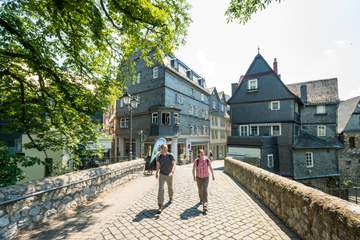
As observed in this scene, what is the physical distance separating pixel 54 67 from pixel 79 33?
175cm

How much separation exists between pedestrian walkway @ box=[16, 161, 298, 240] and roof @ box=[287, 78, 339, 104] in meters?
27.4

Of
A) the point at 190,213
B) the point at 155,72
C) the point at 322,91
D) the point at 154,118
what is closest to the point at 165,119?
the point at 154,118

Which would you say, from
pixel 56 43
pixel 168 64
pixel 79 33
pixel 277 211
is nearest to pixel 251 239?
pixel 277 211

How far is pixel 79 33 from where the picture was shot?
26.0ft

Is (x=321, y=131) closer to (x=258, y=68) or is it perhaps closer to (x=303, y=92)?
(x=303, y=92)

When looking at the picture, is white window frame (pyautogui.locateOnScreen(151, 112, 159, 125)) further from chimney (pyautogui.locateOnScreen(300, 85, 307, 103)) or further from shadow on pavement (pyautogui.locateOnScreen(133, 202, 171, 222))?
chimney (pyautogui.locateOnScreen(300, 85, 307, 103))

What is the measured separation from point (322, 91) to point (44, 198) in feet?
113

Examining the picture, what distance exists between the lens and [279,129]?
23.2 meters

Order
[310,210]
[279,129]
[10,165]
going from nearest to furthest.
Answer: [310,210] < [10,165] < [279,129]

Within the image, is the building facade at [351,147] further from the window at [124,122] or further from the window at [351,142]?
the window at [124,122]

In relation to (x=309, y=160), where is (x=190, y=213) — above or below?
above

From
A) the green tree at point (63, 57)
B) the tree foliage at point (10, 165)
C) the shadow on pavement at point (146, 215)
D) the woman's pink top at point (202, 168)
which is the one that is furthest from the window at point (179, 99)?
the shadow on pavement at point (146, 215)

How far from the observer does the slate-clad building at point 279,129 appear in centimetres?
2275

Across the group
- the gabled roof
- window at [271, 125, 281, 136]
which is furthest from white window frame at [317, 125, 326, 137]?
window at [271, 125, 281, 136]
